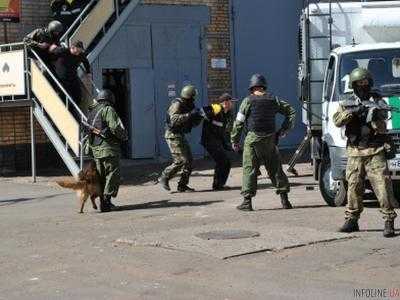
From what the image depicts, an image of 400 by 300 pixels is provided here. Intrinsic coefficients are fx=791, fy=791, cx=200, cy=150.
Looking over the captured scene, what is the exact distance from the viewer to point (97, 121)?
440 inches

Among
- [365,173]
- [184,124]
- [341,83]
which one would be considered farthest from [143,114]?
[365,173]

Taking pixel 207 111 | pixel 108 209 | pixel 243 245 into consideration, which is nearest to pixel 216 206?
pixel 108 209

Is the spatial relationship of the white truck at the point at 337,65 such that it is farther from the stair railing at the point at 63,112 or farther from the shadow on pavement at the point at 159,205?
the stair railing at the point at 63,112

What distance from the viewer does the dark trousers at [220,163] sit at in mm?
13609

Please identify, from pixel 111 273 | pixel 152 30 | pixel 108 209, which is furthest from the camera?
pixel 152 30

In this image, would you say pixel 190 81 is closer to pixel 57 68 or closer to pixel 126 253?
pixel 57 68

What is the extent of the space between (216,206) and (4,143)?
6.89 meters

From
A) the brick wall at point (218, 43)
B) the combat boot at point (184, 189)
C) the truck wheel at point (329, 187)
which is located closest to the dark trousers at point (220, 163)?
the combat boot at point (184, 189)

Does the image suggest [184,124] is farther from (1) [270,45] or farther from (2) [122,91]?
(1) [270,45]

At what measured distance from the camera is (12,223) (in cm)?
1068

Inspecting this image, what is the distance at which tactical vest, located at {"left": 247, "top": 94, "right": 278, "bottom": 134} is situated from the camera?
35.0 feet

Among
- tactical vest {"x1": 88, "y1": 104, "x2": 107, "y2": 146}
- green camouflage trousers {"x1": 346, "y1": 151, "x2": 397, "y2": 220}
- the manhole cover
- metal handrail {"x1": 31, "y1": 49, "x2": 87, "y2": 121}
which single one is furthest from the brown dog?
green camouflage trousers {"x1": 346, "y1": 151, "x2": 397, "y2": 220}

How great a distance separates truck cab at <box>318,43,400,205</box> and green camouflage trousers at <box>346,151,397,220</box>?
1.73m

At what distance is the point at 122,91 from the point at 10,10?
3361mm
